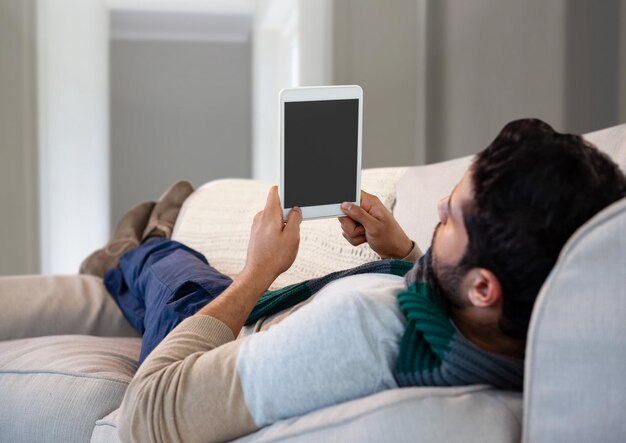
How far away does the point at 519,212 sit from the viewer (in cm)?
72

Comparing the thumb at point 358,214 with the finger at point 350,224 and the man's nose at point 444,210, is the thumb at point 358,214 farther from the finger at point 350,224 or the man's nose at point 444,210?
the man's nose at point 444,210

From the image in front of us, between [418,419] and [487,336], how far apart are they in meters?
0.14

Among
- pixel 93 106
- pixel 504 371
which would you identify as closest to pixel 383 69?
pixel 504 371

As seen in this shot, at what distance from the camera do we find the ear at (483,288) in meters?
0.75

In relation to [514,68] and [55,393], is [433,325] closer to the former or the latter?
[55,393]

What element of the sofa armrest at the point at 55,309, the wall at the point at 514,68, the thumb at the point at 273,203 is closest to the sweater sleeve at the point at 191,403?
the thumb at the point at 273,203

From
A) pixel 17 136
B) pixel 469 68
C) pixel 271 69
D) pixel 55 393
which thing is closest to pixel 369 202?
pixel 55 393

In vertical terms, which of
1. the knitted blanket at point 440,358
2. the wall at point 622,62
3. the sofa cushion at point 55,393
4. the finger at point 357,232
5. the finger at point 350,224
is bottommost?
the sofa cushion at point 55,393

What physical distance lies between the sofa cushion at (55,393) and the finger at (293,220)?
1.35 feet

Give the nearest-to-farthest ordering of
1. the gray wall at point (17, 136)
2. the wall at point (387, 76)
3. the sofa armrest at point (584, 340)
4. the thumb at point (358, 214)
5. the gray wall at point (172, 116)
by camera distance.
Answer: the sofa armrest at point (584, 340) < the thumb at point (358, 214) < the wall at point (387, 76) < the gray wall at point (17, 136) < the gray wall at point (172, 116)

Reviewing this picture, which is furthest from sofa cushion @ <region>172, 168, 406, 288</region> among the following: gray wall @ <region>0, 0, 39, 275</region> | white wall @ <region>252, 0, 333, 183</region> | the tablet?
white wall @ <region>252, 0, 333, 183</region>

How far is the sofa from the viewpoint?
2.12 feet

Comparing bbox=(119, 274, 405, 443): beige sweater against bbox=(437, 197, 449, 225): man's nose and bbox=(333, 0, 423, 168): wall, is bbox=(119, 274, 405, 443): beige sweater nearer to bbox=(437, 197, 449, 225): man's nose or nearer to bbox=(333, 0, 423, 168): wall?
bbox=(437, 197, 449, 225): man's nose

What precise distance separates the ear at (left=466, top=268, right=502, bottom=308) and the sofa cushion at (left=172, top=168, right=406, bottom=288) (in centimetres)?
58
